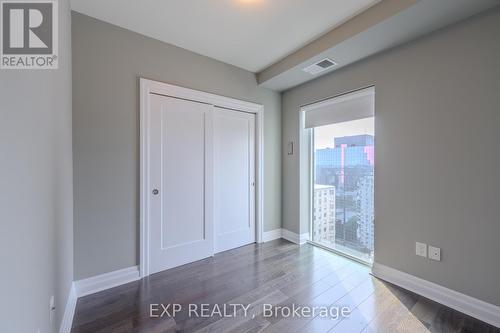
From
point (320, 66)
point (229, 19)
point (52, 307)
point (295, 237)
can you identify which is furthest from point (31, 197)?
point (295, 237)

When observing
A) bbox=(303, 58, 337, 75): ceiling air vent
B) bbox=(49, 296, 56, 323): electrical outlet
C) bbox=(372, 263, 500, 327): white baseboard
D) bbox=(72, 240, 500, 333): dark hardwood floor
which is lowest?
bbox=(72, 240, 500, 333): dark hardwood floor

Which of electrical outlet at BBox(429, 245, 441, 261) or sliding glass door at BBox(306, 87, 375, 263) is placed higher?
sliding glass door at BBox(306, 87, 375, 263)

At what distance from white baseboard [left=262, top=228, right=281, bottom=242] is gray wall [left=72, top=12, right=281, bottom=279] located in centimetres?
181

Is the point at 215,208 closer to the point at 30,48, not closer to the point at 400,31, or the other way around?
the point at 30,48

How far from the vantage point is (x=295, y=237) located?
331 centimetres

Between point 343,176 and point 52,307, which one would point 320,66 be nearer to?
point 343,176

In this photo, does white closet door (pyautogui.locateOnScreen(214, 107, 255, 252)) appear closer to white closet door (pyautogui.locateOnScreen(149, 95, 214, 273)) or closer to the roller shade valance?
white closet door (pyautogui.locateOnScreen(149, 95, 214, 273))

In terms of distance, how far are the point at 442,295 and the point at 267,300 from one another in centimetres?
154

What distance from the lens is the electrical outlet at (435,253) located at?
191cm

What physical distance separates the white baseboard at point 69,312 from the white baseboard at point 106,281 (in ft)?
0.20

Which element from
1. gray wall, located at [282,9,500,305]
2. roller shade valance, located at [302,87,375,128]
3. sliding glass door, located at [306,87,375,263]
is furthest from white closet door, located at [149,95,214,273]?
gray wall, located at [282,9,500,305]

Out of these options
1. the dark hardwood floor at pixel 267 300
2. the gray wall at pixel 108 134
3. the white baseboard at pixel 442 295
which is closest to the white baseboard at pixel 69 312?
the dark hardwood floor at pixel 267 300

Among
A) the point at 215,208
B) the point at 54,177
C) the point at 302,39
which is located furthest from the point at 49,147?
the point at 302,39

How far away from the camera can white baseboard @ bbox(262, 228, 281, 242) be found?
Answer: 3.36 m
